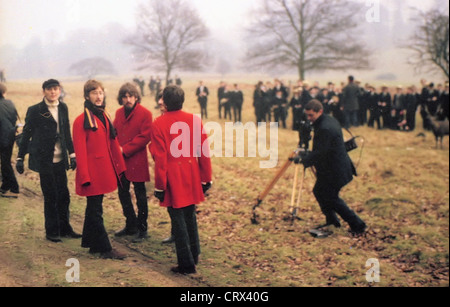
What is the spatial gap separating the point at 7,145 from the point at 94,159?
3.49ft

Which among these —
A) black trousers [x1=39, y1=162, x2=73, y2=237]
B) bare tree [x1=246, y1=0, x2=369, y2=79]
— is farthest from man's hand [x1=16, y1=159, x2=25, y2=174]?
bare tree [x1=246, y1=0, x2=369, y2=79]

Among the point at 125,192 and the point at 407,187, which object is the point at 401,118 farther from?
the point at 125,192

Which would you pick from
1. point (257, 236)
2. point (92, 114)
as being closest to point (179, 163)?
point (92, 114)

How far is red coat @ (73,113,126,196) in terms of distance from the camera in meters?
4.91

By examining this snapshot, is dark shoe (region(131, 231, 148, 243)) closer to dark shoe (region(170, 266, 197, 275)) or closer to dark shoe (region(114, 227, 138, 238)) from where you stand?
dark shoe (region(114, 227, 138, 238))

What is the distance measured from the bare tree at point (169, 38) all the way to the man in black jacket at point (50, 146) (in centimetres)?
140

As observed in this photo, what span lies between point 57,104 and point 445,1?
29.0 metres

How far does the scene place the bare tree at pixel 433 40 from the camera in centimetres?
2598

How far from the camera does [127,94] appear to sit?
5551 millimetres

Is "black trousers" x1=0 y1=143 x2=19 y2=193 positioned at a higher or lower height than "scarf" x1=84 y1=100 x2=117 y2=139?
lower

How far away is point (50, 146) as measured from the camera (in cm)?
517

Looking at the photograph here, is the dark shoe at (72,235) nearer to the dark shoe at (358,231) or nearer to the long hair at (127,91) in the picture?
the long hair at (127,91)

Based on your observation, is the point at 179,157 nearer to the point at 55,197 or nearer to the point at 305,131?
the point at 55,197

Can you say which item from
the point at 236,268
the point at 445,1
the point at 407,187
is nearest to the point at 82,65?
the point at 236,268
